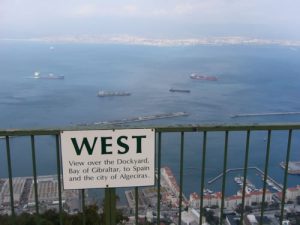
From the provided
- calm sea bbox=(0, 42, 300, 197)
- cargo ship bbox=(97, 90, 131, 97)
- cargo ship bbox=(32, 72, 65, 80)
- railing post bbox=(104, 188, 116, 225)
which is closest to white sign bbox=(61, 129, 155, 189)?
railing post bbox=(104, 188, 116, 225)

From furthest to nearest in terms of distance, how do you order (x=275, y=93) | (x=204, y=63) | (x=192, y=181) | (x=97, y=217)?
(x=204, y=63) < (x=275, y=93) < (x=192, y=181) < (x=97, y=217)

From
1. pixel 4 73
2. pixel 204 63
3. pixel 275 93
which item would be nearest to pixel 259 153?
pixel 275 93

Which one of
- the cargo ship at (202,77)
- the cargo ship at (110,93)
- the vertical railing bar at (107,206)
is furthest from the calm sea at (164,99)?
the vertical railing bar at (107,206)

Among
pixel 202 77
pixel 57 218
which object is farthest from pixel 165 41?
pixel 57 218

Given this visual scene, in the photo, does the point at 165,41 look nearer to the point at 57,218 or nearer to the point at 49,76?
the point at 49,76

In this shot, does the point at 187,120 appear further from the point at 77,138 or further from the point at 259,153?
the point at 77,138
